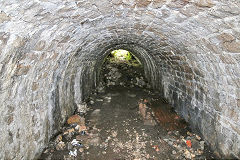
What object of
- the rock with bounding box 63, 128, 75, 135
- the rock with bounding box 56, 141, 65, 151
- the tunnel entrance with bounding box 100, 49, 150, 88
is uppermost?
the tunnel entrance with bounding box 100, 49, 150, 88

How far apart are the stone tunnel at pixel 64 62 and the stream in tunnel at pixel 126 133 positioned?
44 cm

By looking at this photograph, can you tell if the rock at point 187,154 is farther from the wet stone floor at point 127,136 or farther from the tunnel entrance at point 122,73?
the tunnel entrance at point 122,73

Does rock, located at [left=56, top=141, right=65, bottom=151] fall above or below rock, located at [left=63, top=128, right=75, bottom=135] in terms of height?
below

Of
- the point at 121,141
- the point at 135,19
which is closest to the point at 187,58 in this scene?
the point at 135,19

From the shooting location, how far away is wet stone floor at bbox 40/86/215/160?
3975 mm

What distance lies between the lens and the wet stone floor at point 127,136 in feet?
13.0

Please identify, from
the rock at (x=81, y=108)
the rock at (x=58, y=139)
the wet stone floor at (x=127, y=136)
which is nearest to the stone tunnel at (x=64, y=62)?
the rock at (x=58, y=139)

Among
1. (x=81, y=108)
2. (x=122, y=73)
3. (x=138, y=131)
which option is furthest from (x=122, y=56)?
(x=138, y=131)

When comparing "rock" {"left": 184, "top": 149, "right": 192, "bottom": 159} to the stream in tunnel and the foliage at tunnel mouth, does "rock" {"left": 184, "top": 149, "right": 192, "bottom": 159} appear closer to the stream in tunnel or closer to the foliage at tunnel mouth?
the stream in tunnel

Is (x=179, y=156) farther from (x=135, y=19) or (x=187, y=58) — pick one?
(x=135, y=19)

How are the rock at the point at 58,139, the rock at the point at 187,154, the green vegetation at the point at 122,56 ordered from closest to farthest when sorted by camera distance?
the rock at the point at 187,154, the rock at the point at 58,139, the green vegetation at the point at 122,56

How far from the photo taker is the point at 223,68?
3117mm

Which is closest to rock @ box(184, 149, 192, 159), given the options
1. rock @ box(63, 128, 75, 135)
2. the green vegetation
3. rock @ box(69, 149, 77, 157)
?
rock @ box(69, 149, 77, 157)

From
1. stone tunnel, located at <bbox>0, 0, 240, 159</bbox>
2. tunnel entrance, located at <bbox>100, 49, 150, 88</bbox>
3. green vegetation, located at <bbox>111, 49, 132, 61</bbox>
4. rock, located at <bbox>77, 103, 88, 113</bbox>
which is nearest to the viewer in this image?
stone tunnel, located at <bbox>0, 0, 240, 159</bbox>
